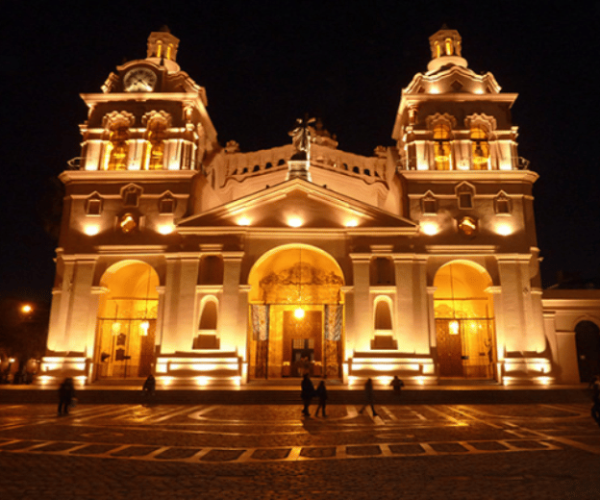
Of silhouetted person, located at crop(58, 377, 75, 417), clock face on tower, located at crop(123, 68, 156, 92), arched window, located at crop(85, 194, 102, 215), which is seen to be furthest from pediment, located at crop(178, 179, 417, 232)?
silhouetted person, located at crop(58, 377, 75, 417)

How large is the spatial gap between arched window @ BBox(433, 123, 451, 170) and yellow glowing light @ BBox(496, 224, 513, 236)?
14.3 ft

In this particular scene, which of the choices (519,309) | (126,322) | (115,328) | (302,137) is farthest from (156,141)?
(519,309)

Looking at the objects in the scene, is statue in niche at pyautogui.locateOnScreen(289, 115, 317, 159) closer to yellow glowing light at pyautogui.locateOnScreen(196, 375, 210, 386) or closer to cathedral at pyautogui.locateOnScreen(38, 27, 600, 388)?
cathedral at pyautogui.locateOnScreen(38, 27, 600, 388)

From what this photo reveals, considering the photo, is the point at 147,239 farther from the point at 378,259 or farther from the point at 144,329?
the point at 378,259

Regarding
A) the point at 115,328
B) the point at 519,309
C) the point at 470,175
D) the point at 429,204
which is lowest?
the point at 115,328

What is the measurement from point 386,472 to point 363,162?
2888 cm

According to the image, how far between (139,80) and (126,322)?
13.9 metres

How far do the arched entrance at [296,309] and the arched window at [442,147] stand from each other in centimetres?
827

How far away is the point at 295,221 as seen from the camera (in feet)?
89.9

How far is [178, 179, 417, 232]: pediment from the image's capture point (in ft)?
88.8

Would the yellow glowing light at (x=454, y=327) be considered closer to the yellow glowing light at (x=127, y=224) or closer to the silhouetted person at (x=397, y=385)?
the silhouetted person at (x=397, y=385)

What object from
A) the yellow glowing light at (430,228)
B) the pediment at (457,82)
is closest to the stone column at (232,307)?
the yellow glowing light at (430,228)

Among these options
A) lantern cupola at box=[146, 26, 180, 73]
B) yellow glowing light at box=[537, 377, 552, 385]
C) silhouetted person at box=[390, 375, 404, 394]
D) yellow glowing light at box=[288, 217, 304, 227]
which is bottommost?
silhouetted person at box=[390, 375, 404, 394]

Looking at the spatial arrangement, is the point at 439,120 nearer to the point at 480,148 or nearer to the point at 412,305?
the point at 480,148
